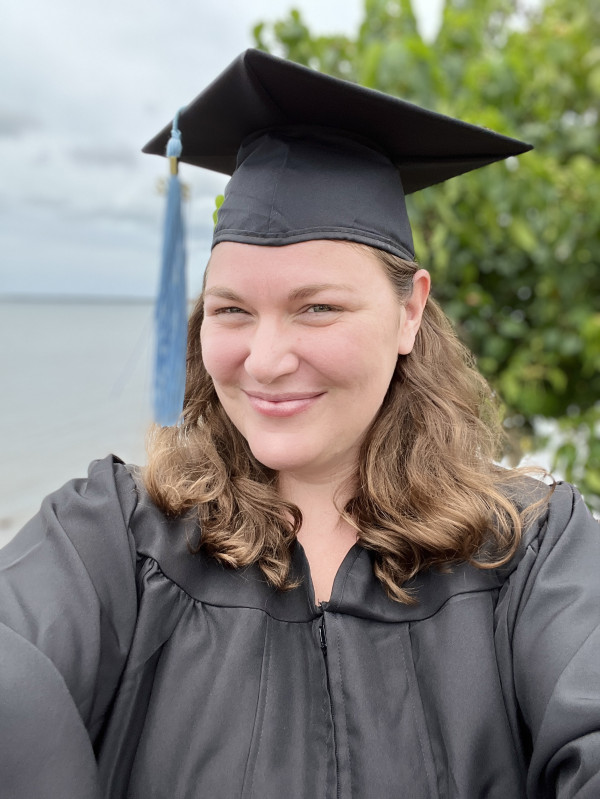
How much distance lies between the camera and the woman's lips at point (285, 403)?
137 cm

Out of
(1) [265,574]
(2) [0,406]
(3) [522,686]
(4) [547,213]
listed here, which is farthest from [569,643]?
(2) [0,406]

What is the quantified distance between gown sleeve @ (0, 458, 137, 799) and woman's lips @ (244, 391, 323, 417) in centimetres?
32

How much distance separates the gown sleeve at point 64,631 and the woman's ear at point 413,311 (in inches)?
25.0

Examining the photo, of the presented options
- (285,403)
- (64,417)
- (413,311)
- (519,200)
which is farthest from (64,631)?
(64,417)

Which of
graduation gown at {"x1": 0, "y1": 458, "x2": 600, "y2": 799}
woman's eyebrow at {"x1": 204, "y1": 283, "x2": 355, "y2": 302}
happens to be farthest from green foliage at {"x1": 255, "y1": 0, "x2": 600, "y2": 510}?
graduation gown at {"x1": 0, "y1": 458, "x2": 600, "y2": 799}

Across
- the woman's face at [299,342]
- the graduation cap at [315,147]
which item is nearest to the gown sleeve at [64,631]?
the woman's face at [299,342]

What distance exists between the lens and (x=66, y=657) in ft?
3.80

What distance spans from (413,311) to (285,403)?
0.39 meters

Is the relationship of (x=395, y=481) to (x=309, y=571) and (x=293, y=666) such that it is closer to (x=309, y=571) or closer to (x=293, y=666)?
(x=309, y=571)

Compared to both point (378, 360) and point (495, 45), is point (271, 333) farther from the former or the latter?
point (495, 45)

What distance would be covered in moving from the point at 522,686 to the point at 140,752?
0.68 meters

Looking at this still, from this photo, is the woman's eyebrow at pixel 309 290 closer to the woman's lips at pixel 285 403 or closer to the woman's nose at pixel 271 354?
the woman's nose at pixel 271 354

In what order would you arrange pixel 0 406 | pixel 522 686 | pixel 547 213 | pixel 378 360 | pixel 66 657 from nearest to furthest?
pixel 66 657 → pixel 522 686 → pixel 378 360 → pixel 547 213 → pixel 0 406

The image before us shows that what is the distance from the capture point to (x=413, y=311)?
5.18ft
